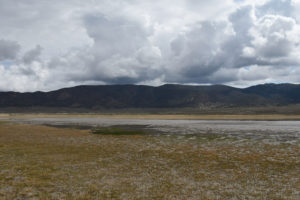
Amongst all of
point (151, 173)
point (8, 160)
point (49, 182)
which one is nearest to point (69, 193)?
point (49, 182)

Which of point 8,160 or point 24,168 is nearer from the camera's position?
point 24,168

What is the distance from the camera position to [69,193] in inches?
544

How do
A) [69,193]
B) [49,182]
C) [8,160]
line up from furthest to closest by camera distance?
[8,160] → [49,182] → [69,193]

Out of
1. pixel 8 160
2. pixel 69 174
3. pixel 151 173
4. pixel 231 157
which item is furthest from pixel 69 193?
pixel 231 157

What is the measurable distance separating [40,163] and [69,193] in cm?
940

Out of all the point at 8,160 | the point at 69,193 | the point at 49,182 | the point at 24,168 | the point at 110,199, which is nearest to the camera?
the point at 110,199

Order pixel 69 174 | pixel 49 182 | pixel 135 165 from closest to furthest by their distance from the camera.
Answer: pixel 49 182 → pixel 69 174 → pixel 135 165

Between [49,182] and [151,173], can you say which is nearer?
[49,182]

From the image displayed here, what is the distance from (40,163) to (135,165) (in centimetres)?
836

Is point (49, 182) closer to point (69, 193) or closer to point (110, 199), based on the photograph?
point (69, 193)

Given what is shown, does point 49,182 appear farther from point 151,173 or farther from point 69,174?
point 151,173

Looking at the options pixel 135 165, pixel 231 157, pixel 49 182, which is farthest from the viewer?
pixel 231 157

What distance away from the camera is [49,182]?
15.9m

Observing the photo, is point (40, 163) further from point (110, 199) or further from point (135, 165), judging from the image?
point (110, 199)
